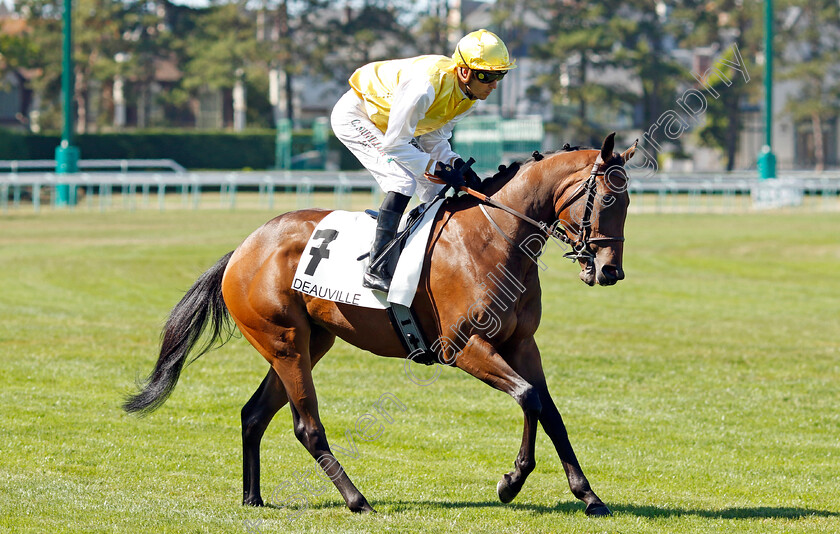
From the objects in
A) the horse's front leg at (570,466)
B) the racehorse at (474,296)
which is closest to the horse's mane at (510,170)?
the racehorse at (474,296)

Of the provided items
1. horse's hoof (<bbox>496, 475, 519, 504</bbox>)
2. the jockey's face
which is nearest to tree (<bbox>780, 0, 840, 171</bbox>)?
the jockey's face

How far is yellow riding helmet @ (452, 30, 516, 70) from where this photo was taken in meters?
5.42

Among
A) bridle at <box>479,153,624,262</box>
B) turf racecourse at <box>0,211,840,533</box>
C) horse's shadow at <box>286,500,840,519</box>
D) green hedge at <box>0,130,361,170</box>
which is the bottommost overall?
green hedge at <box>0,130,361,170</box>

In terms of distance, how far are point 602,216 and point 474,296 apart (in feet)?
→ 2.41

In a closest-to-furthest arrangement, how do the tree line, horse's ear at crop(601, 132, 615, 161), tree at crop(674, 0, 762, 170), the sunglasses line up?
horse's ear at crop(601, 132, 615, 161) → the sunglasses → the tree line → tree at crop(674, 0, 762, 170)

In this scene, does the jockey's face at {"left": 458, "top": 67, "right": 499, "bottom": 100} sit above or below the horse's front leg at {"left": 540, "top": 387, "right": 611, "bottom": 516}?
above

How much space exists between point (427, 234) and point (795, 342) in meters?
7.56

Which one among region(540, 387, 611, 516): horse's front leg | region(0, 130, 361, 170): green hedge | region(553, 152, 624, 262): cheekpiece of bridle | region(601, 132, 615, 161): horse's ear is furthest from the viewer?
region(0, 130, 361, 170): green hedge

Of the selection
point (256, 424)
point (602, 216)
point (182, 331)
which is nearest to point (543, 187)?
point (602, 216)

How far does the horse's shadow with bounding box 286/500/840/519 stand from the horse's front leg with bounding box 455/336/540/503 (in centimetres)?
31

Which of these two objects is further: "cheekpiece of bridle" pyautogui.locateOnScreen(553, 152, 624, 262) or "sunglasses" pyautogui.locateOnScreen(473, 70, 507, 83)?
"sunglasses" pyautogui.locateOnScreen(473, 70, 507, 83)

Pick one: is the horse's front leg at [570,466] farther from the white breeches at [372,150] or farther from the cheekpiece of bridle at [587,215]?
the white breeches at [372,150]

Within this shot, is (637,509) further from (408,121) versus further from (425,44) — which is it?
(425,44)

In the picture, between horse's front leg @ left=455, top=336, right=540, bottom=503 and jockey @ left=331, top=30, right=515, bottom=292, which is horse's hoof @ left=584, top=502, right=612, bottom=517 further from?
jockey @ left=331, top=30, right=515, bottom=292
